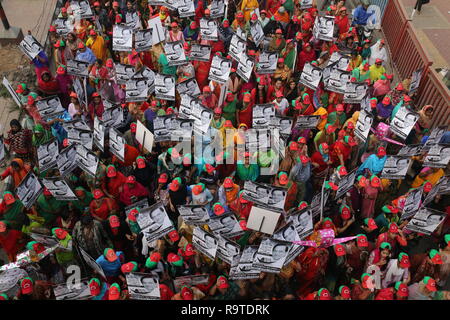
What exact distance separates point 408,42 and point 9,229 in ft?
34.1

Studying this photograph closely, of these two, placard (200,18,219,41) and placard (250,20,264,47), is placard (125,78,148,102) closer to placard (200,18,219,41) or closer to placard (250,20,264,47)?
placard (200,18,219,41)

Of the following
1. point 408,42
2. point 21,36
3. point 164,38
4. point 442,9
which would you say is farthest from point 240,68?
point 442,9

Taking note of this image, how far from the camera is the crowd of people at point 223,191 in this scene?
5785 mm

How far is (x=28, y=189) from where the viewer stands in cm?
621

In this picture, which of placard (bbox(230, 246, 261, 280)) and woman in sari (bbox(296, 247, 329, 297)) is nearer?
placard (bbox(230, 246, 261, 280))

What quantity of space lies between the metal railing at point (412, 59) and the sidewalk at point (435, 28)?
1846 mm

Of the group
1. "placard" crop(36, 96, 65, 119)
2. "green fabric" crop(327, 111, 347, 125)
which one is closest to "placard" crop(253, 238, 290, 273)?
"green fabric" crop(327, 111, 347, 125)

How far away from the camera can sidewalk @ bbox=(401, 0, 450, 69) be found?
13.0m

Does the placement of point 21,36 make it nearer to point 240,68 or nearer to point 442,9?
point 240,68

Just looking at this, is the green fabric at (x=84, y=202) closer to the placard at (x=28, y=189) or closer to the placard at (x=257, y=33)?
the placard at (x=28, y=189)

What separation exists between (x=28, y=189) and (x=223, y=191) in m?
3.08

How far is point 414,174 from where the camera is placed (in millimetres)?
8195

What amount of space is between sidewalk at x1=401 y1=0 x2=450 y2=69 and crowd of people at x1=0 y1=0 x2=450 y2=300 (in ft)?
14.4

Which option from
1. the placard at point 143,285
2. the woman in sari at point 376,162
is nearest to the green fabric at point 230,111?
the woman in sari at point 376,162
